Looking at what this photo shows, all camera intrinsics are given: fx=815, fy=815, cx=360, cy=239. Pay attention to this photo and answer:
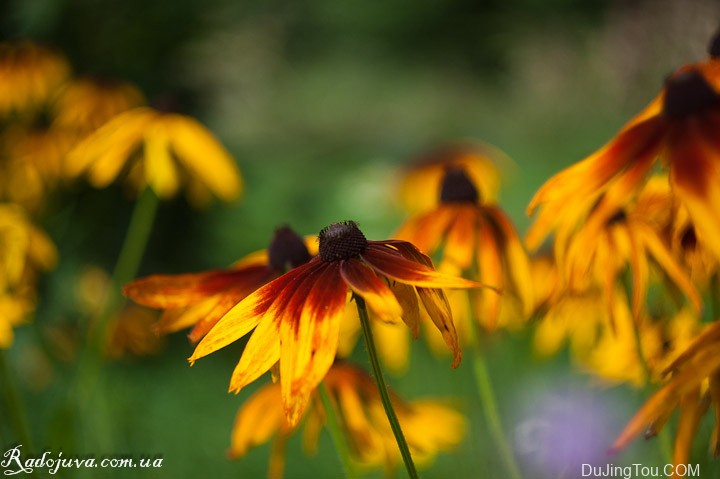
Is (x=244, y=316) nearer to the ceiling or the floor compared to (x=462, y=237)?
nearer to the floor

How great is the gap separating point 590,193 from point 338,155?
18.1 feet

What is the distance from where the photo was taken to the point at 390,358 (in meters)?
1.32

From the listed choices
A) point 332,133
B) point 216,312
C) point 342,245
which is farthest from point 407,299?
point 332,133

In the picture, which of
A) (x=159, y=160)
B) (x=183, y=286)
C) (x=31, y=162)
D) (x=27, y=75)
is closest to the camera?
(x=183, y=286)

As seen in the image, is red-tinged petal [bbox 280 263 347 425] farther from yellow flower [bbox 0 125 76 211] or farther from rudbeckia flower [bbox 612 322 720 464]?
yellow flower [bbox 0 125 76 211]

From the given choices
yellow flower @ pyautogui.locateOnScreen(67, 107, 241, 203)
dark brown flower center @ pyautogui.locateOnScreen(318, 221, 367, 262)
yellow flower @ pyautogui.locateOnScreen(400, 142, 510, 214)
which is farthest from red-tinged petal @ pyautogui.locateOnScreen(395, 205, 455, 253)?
yellow flower @ pyautogui.locateOnScreen(400, 142, 510, 214)

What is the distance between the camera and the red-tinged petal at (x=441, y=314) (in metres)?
0.56

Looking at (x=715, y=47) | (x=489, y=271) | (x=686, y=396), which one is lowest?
(x=686, y=396)

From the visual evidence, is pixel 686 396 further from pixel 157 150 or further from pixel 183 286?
pixel 157 150

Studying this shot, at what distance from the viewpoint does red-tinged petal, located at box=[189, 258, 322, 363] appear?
0.55 m

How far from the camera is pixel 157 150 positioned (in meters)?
1.49

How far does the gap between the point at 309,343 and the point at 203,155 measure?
1.06 metres

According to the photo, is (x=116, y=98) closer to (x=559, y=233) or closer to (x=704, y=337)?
(x=559, y=233)

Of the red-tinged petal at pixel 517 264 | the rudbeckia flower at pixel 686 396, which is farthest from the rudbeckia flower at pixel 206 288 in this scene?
the rudbeckia flower at pixel 686 396
